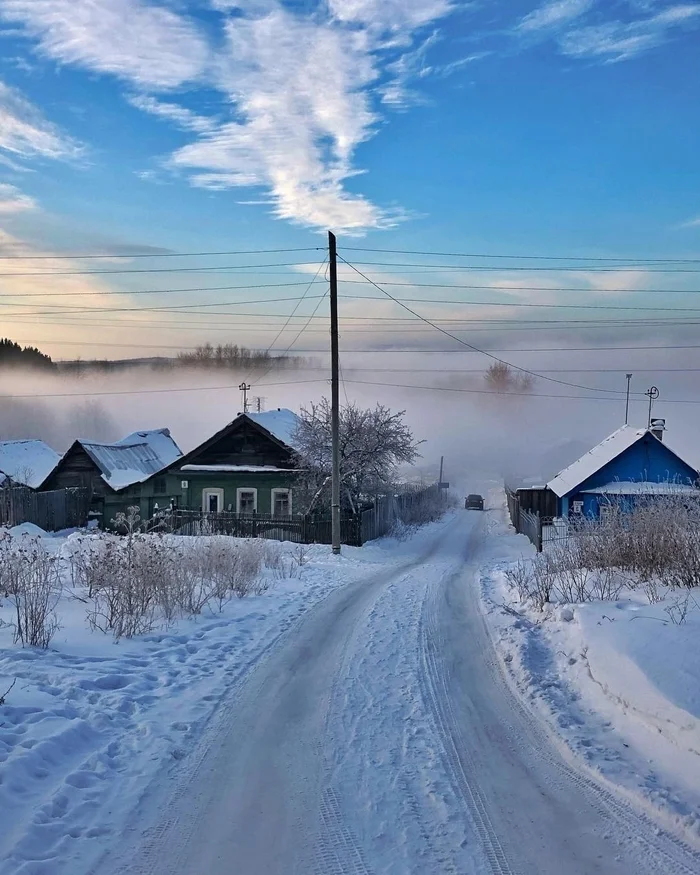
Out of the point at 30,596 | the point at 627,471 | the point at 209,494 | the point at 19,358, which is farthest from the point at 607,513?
the point at 19,358

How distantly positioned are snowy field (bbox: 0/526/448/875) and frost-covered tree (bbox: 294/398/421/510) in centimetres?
1745

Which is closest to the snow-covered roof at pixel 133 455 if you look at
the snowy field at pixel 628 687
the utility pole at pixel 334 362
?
the utility pole at pixel 334 362

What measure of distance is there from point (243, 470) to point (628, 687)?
27.0m

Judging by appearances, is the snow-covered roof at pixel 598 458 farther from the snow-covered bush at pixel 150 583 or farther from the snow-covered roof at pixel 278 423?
the snow-covered bush at pixel 150 583

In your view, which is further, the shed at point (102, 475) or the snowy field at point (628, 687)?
the shed at point (102, 475)

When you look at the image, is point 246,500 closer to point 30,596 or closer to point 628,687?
point 30,596

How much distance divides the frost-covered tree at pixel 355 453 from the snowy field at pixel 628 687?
18777mm

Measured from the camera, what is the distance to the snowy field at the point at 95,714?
3943 mm

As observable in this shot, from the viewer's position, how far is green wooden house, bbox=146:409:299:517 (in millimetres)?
31875

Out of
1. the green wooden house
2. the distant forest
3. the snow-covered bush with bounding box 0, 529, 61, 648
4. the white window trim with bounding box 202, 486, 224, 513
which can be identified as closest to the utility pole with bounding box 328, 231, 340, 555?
the green wooden house

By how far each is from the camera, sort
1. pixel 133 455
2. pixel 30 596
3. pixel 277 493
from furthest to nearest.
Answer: pixel 133 455 → pixel 277 493 → pixel 30 596

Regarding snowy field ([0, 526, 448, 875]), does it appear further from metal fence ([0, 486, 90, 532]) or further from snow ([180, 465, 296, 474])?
metal fence ([0, 486, 90, 532])

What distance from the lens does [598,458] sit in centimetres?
3319

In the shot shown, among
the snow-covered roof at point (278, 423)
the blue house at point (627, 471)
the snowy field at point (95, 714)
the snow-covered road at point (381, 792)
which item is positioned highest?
the snow-covered roof at point (278, 423)
